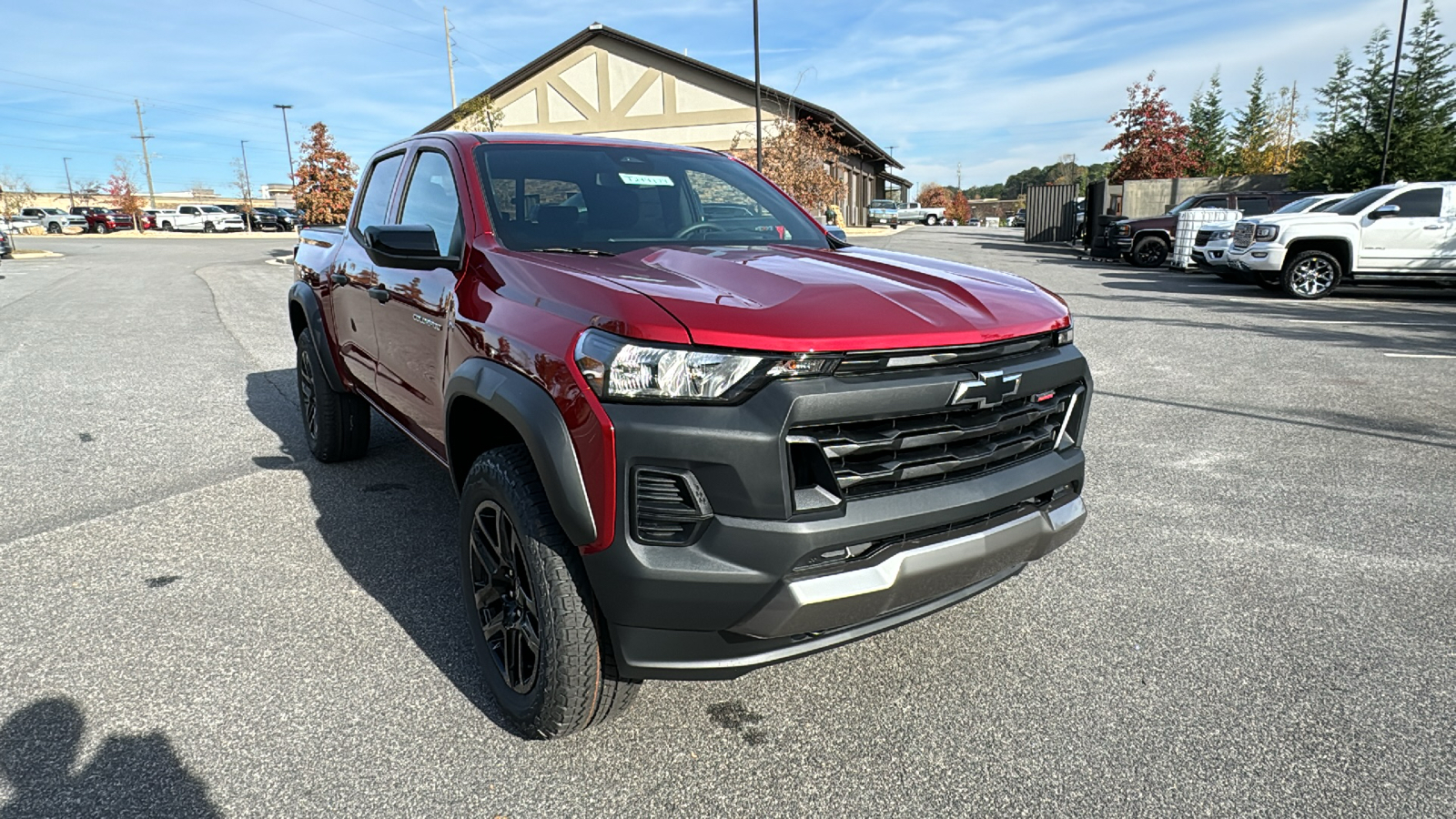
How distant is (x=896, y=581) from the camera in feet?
6.99

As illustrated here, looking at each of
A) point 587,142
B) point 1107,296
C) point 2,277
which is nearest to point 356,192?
point 587,142

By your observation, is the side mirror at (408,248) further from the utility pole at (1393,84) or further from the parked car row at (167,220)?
the parked car row at (167,220)

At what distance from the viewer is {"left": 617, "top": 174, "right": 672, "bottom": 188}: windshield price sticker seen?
3498 mm

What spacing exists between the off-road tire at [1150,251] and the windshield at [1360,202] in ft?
20.6

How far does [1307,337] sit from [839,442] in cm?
965

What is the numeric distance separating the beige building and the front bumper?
30.8 metres

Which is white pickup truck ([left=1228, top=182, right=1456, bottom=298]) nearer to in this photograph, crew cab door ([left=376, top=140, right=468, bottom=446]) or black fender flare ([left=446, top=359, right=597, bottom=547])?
crew cab door ([left=376, top=140, right=468, bottom=446])

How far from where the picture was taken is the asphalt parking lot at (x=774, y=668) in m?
2.25

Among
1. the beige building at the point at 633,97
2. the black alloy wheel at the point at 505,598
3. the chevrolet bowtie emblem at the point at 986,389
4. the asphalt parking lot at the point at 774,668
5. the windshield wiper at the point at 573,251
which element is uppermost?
the beige building at the point at 633,97

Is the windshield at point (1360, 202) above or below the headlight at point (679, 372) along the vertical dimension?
above

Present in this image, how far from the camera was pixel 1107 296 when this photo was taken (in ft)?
45.2

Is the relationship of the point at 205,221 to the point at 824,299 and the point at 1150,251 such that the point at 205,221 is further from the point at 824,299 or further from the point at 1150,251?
the point at 824,299

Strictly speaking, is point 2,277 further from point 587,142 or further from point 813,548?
point 813,548

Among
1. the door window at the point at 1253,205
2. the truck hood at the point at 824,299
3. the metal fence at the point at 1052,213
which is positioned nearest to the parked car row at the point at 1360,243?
the door window at the point at 1253,205
